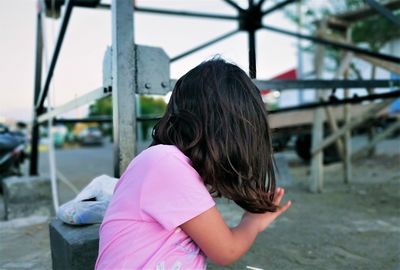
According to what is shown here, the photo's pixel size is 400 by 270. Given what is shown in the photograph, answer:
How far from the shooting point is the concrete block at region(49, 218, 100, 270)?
1.27 metres

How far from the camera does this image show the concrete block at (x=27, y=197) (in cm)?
320

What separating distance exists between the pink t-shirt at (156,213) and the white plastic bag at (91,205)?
39cm

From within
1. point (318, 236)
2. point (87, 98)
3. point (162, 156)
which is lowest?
point (318, 236)

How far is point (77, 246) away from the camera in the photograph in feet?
4.16

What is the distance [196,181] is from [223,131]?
0.49 feet

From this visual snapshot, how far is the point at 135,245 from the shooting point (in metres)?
0.96

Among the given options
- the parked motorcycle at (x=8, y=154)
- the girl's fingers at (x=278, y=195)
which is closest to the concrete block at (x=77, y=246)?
the girl's fingers at (x=278, y=195)

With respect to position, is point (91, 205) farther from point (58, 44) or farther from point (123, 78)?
point (58, 44)

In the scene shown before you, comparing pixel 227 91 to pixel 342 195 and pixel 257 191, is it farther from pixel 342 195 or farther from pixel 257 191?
pixel 342 195

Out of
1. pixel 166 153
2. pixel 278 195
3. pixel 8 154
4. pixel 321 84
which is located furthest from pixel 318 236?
pixel 8 154

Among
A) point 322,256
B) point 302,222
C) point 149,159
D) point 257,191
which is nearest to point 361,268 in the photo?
point 322,256

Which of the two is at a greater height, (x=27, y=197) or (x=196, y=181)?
(x=196, y=181)

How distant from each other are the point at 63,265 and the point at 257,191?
30.8 inches

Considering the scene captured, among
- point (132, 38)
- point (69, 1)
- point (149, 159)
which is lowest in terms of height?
point (149, 159)
